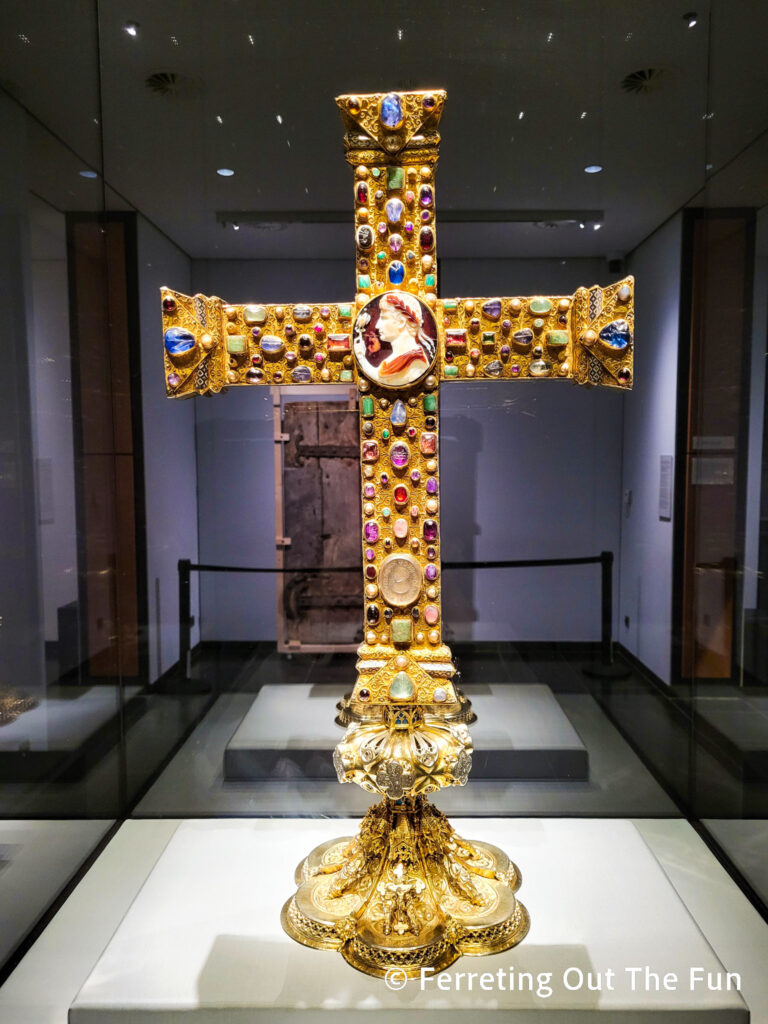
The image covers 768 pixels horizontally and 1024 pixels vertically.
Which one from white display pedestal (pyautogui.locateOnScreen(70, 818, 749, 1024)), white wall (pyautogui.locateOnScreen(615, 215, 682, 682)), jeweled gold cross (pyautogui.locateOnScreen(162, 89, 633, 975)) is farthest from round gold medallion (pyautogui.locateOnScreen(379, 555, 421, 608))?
white wall (pyautogui.locateOnScreen(615, 215, 682, 682))

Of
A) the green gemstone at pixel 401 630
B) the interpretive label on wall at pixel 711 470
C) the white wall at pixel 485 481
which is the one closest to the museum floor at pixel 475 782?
the white wall at pixel 485 481

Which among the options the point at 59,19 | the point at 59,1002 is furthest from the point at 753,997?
the point at 59,19

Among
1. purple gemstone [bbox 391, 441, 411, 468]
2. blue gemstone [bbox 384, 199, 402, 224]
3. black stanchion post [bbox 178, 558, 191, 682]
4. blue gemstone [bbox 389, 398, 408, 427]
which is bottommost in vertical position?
black stanchion post [bbox 178, 558, 191, 682]

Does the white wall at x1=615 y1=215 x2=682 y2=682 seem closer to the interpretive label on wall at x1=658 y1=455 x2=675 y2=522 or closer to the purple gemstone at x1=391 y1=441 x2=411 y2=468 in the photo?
the interpretive label on wall at x1=658 y1=455 x2=675 y2=522

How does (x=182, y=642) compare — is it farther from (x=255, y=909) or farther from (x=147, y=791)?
(x=255, y=909)

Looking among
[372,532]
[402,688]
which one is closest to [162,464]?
[372,532]

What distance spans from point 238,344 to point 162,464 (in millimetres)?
903

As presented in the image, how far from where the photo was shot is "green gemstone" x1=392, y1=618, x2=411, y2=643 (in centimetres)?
179

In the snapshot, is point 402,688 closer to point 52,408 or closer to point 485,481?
point 485,481

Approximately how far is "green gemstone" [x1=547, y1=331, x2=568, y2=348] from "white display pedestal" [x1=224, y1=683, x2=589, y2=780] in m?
1.47

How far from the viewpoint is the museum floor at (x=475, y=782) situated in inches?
91.4

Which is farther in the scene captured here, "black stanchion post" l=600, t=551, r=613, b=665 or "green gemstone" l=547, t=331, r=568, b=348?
"black stanchion post" l=600, t=551, r=613, b=665

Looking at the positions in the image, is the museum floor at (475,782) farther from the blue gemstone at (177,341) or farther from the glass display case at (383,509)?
the blue gemstone at (177,341)

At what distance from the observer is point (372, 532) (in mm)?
1802
